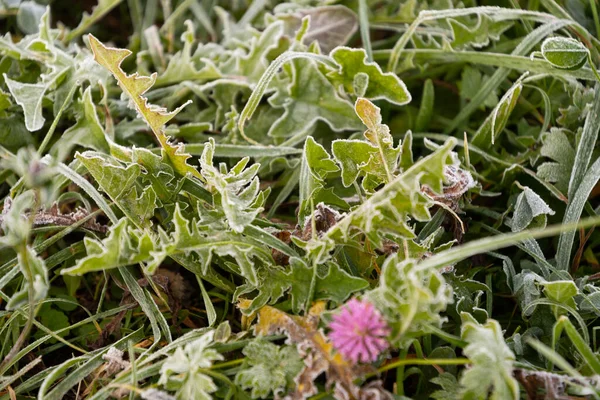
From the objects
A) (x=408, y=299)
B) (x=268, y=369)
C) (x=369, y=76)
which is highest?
(x=369, y=76)

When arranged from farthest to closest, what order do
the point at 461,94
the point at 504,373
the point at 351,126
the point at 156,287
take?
the point at 461,94
the point at 351,126
the point at 156,287
the point at 504,373

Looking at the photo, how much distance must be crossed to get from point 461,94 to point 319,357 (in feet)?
A: 2.40

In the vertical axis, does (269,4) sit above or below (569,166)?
above

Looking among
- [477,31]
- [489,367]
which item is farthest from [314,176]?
A: [477,31]

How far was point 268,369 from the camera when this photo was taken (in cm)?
75

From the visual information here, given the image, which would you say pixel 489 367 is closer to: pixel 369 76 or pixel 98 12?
pixel 369 76

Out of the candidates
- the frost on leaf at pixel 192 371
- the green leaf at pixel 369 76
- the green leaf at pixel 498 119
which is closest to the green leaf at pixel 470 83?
the green leaf at pixel 498 119

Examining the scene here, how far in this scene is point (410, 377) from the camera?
0.89 metres

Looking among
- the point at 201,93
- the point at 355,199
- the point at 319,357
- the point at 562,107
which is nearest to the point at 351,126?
the point at 355,199

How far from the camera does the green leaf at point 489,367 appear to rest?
661 millimetres

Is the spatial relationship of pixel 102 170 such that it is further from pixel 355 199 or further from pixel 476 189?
pixel 476 189

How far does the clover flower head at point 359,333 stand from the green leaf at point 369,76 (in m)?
0.47

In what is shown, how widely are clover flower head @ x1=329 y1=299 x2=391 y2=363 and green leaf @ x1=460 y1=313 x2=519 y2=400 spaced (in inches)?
3.7

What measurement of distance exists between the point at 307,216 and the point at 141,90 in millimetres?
305
